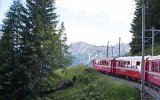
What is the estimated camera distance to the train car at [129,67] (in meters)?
43.3

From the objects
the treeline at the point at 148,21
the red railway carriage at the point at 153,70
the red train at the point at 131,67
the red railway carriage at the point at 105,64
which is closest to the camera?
the red railway carriage at the point at 153,70

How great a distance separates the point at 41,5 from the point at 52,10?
436cm

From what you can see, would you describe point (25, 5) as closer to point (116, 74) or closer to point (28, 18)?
point (28, 18)

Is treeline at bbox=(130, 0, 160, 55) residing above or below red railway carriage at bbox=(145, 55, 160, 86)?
above

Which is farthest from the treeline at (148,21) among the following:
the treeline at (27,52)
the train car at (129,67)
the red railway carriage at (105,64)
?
the treeline at (27,52)

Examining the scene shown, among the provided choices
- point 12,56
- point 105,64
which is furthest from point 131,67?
point 105,64

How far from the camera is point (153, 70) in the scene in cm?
3619

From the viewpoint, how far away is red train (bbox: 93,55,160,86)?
35.2m

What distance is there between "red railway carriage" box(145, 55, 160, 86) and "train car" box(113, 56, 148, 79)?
2.33 m

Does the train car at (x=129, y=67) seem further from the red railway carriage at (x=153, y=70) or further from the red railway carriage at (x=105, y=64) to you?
the red railway carriage at (x=153, y=70)

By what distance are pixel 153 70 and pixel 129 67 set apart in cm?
1140

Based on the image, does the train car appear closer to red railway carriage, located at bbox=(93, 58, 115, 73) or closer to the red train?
the red train

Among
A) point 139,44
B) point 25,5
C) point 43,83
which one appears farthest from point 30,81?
point 139,44

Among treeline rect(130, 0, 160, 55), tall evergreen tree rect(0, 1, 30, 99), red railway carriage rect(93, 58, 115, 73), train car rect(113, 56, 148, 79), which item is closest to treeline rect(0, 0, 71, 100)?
tall evergreen tree rect(0, 1, 30, 99)
